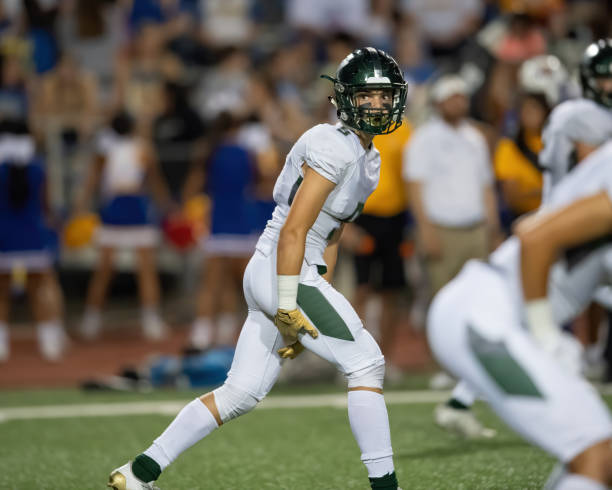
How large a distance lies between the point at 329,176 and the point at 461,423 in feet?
8.10

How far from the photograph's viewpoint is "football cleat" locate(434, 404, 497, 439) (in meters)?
6.03

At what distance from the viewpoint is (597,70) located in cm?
409

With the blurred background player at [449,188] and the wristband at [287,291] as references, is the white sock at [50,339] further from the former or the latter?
the wristband at [287,291]

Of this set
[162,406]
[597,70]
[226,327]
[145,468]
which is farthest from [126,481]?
[226,327]

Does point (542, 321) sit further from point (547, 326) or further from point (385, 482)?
point (385, 482)

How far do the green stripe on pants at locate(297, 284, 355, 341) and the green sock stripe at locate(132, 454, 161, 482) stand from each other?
881mm

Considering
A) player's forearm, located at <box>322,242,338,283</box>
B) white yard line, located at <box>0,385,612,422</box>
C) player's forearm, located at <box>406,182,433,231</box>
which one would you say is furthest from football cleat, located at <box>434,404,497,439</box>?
player's forearm, located at <box>406,182,433,231</box>

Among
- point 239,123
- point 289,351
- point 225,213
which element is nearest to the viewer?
point 289,351

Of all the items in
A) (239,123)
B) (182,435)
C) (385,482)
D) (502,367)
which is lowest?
(385,482)

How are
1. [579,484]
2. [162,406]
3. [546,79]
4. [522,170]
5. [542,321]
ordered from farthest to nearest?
1. [522,170]
2. [546,79]
3. [162,406]
4. [542,321]
5. [579,484]

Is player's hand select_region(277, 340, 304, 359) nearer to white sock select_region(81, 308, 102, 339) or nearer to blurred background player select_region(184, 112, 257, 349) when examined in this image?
blurred background player select_region(184, 112, 257, 349)

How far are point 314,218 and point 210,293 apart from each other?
603 centimetres

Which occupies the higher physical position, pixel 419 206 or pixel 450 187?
pixel 450 187

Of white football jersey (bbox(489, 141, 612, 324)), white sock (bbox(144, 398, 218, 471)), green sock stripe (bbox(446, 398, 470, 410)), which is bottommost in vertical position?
green sock stripe (bbox(446, 398, 470, 410))
